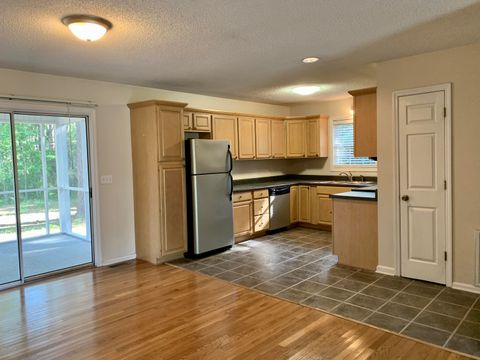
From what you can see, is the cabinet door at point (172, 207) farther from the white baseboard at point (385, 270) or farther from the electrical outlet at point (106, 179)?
the white baseboard at point (385, 270)

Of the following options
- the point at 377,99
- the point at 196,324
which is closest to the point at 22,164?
the point at 196,324

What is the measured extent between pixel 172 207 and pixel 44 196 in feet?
5.97

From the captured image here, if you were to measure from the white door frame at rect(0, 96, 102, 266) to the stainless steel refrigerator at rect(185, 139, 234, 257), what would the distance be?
Result: 1.16 m

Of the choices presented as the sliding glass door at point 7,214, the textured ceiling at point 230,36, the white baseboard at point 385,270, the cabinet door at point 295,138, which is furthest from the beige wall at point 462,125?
the sliding glass door at point 7,214

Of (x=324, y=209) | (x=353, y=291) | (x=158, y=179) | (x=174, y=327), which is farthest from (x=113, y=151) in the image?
(x=324, y=209)

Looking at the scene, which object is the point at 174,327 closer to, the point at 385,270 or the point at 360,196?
the point at 385,270

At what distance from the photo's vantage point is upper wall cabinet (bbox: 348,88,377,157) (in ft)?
13.9

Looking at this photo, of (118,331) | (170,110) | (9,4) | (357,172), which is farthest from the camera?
(357,172)

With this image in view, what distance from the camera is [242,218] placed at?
19.0ft

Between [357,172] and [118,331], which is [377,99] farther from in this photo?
[118,331]

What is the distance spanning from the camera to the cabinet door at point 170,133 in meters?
4.65

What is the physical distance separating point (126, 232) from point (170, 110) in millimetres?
1756

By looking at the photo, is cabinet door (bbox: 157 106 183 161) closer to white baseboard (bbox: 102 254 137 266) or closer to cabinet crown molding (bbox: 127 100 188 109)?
cabinet crown molding (bbox: 127 100 188 109)

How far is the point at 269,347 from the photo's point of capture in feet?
8.54
